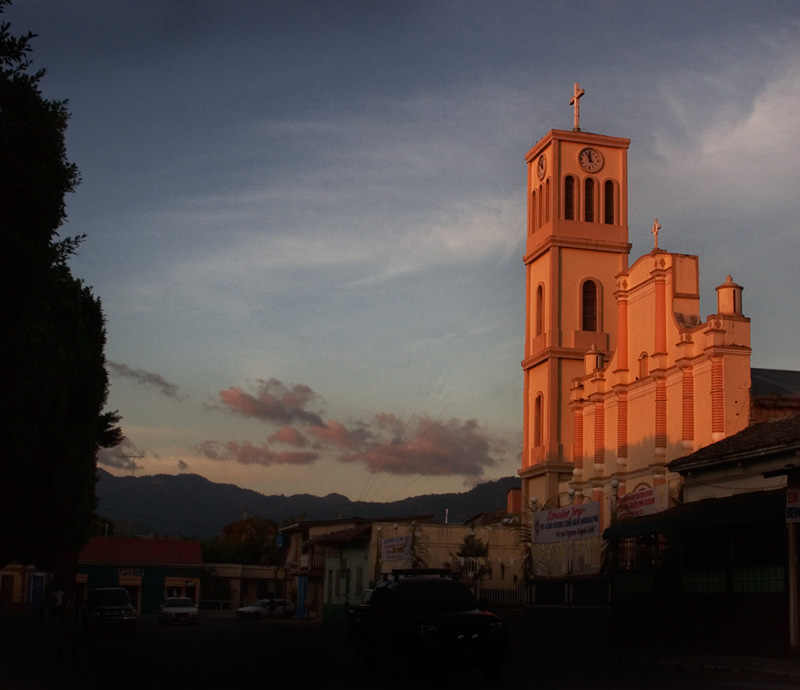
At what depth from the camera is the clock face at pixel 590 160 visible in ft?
205

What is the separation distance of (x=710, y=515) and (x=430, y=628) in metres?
9.96

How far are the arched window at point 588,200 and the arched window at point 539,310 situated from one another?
468 cm

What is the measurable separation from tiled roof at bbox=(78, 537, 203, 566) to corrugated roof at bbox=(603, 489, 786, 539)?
57575 mm

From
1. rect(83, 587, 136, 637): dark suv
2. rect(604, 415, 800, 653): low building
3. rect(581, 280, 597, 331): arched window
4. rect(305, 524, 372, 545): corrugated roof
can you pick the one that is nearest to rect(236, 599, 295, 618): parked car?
rect(305, 524, 372, 545): corrugated roof

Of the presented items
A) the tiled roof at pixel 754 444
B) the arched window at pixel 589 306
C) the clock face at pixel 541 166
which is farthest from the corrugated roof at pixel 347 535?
the tiled roof at pixel 754 444

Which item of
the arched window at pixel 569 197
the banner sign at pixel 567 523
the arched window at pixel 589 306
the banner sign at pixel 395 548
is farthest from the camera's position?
the arched window at pixel 569 197

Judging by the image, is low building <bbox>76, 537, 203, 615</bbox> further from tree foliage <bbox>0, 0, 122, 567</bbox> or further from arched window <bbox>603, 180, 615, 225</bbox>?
arched window <bbox>603, 180, 615, 225</bbox>

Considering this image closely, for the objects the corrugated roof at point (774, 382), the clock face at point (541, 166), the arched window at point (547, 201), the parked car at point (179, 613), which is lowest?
the parked car at point (179, 613)

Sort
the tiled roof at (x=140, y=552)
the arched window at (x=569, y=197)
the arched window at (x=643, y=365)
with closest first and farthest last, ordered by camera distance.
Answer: the arched window at (x=643, y=365), the arched window at (x=569, y=197), the tiled roof at (x=140, y=552)

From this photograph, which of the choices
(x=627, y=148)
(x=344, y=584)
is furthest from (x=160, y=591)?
(x=627, y=148)

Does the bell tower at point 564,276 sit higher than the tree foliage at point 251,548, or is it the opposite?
the bell tower at point 564,276

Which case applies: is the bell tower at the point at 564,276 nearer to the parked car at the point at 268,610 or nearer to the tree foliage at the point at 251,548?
the parked car at the point at 268,610

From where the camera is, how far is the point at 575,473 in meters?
49.2

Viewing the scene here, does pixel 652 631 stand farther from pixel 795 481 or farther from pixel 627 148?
pixel 627 148
